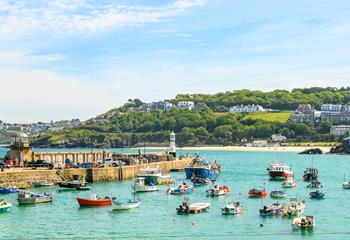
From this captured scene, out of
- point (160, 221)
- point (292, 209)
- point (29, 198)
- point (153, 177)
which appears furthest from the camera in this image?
point (153, 177)

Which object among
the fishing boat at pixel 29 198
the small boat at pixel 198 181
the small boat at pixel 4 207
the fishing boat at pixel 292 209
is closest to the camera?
the fishing boat at pixel 292 209

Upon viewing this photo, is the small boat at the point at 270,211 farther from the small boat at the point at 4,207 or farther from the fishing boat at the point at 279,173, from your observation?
the fishing boat at the point at 279,173

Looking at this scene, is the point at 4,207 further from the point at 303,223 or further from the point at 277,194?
the point at 277,194

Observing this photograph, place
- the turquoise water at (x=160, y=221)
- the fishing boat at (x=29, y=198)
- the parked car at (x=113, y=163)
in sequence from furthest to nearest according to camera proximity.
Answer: the parked car at (x=113, y=163), the fishing boat at (x=29, y=198), the turquoise water at (x=160, y=221)

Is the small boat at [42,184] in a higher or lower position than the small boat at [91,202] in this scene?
higher

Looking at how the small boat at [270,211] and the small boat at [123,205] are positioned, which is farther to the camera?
the small boat at [123,205]

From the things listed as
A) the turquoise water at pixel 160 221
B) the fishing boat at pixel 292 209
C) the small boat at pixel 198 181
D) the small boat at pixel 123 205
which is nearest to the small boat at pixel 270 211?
the fishing boat at pixel 292 209

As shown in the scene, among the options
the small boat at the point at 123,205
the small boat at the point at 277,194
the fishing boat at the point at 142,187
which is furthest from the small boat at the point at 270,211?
the fishing boat at the point at 142,187

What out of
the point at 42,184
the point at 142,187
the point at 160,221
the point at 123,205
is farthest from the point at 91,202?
the point at 42,184

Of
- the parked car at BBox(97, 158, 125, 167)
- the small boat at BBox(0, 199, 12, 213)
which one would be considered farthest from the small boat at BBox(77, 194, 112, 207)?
the parked car at BBox(97, 158, 125, 167)

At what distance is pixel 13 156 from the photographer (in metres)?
95.2

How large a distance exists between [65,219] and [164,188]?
28548 millimetres

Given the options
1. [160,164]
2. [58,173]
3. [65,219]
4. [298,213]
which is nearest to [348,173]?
[160,164]

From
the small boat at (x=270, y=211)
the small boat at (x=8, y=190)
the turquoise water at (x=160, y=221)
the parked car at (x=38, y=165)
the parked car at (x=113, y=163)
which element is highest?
the parked car at (x=38, y=165)
